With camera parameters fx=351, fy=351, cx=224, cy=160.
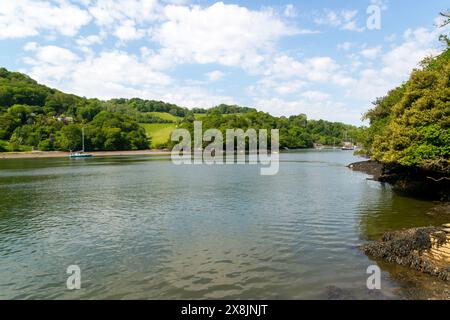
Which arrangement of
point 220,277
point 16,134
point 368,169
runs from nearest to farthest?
point 220,277 < point 368,169 < point 16,134

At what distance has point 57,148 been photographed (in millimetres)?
176875

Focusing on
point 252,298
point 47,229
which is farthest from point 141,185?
point 252,298

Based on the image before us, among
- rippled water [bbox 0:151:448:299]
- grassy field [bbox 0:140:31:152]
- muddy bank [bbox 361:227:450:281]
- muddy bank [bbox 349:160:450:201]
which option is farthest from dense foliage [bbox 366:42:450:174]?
grassy field [bbox 0:140:31:152]

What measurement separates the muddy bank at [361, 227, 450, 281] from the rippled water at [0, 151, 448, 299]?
99 centimetres

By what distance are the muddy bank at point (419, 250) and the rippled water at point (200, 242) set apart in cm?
99

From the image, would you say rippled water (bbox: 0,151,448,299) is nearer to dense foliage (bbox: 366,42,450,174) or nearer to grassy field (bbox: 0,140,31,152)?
dense foliage (bbox: 366,42,450,174)

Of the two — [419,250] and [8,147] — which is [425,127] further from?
[8,147]

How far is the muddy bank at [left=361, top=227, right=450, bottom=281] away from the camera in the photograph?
58.4 ft

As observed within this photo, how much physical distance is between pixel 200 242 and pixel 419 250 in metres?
13.5

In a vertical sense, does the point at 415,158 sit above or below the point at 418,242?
above

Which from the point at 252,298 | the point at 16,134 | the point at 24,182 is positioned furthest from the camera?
the point at 16,134
